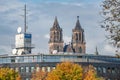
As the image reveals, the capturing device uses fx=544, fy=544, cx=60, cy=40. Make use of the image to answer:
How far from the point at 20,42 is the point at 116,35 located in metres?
171

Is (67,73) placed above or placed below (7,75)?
above

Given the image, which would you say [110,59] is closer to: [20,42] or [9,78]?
[20,42]

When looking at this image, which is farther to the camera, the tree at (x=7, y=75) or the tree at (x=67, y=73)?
the tree at (x=7, y=75)

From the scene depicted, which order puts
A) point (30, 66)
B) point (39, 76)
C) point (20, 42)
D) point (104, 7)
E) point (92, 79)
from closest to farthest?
1. point (104, 7)
2. point (92, 79)
3. point (39, 76)
4. point (30, 66)
5. point (20, 42)

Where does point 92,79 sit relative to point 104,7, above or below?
below

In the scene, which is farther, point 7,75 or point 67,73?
point 7,75

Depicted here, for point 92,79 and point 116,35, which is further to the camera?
point 92,79

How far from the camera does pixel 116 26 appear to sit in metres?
23.9

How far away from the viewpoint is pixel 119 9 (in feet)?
77.5

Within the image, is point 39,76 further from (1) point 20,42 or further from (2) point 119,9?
(2) point 119,9

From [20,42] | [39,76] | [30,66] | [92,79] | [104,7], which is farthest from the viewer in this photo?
[20,42]

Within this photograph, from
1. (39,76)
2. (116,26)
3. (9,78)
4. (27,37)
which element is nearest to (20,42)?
(27,37)

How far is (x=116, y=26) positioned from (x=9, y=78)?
89.1 meters

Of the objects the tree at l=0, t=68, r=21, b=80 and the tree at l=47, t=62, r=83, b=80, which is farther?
the tree at l=0, t=68, r=21, b=80
